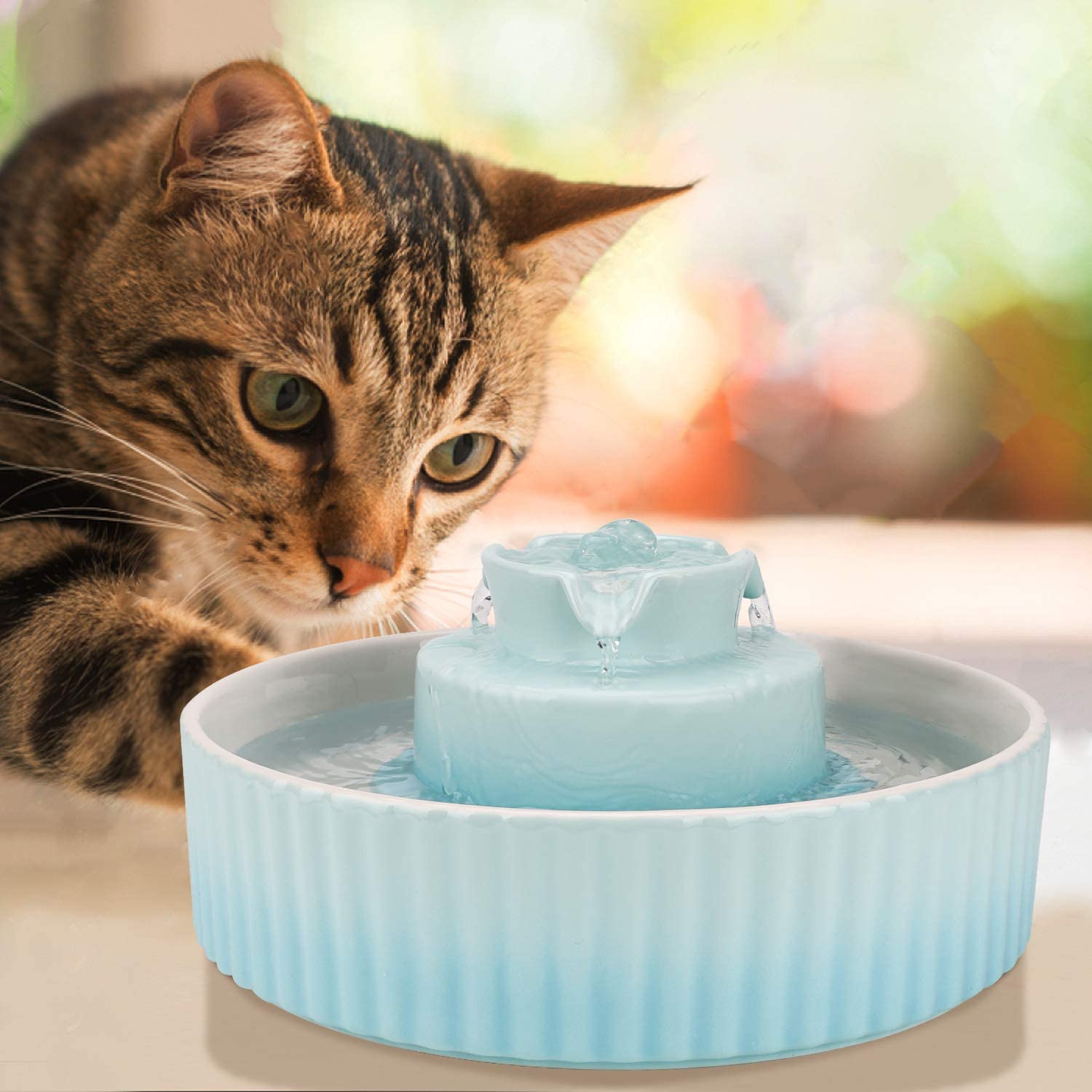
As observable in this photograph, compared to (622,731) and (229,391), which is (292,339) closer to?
(229,391)

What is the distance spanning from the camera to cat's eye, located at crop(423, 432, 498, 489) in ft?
3.07

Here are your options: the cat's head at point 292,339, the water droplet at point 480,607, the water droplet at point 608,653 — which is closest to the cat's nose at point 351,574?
the cat's head at point 292,339

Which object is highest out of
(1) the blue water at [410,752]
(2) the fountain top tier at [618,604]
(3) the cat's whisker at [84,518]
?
(2) the fountain top tier at [618,604]

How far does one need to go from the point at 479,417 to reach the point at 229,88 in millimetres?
277

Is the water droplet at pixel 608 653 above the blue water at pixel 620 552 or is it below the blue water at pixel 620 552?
below

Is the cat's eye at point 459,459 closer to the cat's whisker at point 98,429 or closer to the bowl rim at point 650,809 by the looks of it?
the cat's whisker at point 98,429

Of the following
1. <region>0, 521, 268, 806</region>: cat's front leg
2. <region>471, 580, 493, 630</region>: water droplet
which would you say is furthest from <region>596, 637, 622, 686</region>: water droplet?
<region>0, 521, 268, 806</region>: cat's front leg

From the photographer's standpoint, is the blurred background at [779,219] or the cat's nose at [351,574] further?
the blurred background at [779,219]

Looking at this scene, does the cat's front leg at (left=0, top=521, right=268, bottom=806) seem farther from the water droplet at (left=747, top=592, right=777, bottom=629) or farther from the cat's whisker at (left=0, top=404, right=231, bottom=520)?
the water droplet at (left=747, top=592, right=777, bottom=629)

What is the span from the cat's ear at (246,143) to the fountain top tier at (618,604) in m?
0.35

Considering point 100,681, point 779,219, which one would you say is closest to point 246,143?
point 100,681

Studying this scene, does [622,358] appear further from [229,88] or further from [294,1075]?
[294,1075]

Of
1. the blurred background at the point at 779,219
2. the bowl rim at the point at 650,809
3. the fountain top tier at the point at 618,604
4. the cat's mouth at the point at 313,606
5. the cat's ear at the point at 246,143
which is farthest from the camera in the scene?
the blurred background at the point at 779,219

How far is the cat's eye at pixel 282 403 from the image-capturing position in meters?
0.85
